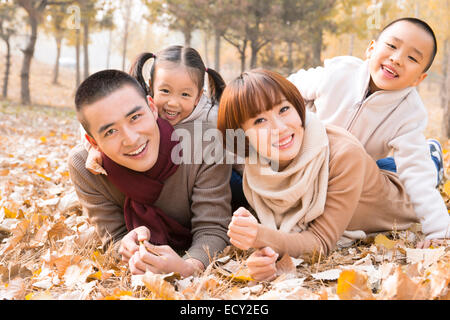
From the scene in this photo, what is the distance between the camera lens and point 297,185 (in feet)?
5.87

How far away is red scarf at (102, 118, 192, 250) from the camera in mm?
1893

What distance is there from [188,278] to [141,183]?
55cm

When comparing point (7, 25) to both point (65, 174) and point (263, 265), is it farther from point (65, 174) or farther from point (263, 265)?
point (263, 265)

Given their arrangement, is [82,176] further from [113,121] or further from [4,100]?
[4,100]

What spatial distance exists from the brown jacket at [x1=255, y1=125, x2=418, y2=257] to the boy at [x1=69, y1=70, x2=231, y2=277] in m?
0.37

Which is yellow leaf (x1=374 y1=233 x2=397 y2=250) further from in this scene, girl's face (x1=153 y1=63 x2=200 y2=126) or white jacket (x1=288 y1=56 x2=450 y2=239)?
girl's face (x1=153 y1=63 x2=200 y2=126)

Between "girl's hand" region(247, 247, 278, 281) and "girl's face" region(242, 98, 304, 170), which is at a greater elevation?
"girl's face" region(242, 98, 304, 170)

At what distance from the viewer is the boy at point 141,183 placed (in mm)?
1748

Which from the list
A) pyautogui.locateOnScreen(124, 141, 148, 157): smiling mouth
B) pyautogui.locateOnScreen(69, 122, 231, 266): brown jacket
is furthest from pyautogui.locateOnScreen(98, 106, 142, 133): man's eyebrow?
pyautogui.locateOnScreen(69, 122, 231, 266): brown jacket

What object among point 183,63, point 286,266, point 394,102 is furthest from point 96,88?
point 394,102

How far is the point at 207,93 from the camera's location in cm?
259

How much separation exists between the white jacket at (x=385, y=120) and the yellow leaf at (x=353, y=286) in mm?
864

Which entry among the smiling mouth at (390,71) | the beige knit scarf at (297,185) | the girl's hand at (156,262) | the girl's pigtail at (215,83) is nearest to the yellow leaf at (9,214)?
the girl's hand at (156,262)

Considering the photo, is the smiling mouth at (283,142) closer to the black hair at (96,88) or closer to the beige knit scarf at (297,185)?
the beige knit scarf at (297,185)
